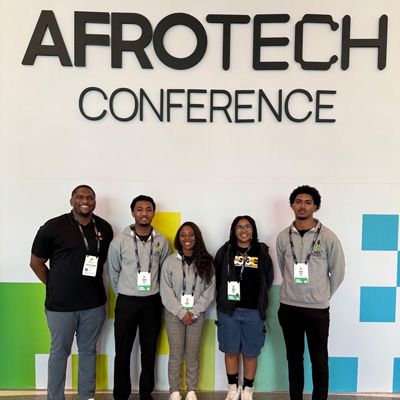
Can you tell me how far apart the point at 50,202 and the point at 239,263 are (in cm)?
141

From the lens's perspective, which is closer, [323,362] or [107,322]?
[323,362]

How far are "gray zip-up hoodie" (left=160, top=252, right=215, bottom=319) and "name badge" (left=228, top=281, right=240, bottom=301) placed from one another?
112 millimetres

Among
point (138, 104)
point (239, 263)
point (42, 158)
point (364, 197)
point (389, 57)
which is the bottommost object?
point (239, 263)

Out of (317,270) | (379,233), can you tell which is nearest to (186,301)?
(317,270)

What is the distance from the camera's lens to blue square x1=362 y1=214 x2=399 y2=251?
9.30 feet

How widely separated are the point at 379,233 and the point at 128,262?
179 cm

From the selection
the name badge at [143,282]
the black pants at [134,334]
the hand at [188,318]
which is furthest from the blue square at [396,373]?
the name badge at [143,282]

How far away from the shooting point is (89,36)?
274 centimetres

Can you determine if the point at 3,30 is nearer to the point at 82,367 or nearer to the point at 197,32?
the point at 197,32

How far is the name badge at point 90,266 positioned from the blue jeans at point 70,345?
0.24 meters

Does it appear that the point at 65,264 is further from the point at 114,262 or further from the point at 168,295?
the point at 168,295

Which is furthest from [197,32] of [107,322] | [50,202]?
[107,322]

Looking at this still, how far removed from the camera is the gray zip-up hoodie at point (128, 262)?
2.54m

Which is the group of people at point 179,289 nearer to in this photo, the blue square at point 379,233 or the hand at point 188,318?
the hand at point 188,318
